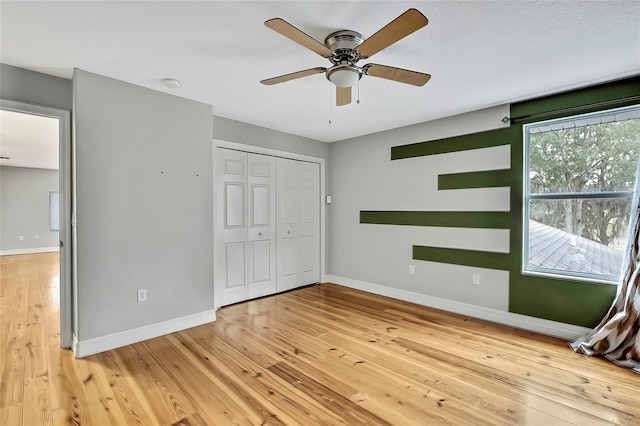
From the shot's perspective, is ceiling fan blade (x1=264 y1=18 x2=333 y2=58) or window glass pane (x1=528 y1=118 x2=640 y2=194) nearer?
ceiling fan blade (x1=264 y1=18 x2=333 y2=58)

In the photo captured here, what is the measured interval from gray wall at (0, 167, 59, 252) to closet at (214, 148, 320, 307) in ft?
27.8

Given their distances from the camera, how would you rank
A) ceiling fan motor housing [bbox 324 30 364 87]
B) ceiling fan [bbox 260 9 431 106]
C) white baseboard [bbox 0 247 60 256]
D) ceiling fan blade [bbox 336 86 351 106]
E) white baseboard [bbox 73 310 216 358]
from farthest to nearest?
white baseboard [bbox 0 247 60 256] < white baseboard [bbox 73 310 216 358] < ceiling fan blade [bbox 336 86 351 106] < ceiling fan motor housing [bbox 324 30 364 87] < ceiling fan [bbox 260 9 431 106]

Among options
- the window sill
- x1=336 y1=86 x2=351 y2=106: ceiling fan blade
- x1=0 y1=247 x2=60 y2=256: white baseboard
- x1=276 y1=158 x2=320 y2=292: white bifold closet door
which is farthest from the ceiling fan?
x1=0 y1=247 x2=60 y2=256: white baseboard

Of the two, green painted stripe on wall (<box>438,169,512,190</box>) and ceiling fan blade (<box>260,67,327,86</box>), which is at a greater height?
ceiling fan blade (<box>260,67,327,86</box>)

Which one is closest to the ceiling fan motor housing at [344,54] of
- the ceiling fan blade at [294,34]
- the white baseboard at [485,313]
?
the ceiling fan blade at [294,34]

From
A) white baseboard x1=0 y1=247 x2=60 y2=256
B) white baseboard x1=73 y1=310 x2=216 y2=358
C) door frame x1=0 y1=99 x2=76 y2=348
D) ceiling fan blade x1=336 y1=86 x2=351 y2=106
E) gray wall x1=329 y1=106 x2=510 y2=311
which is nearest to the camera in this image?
ceiling fan blade x1=336 y1=86 x2=351 y2=106

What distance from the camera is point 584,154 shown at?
2932 mm

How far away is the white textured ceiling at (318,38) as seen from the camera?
1749 millimetres

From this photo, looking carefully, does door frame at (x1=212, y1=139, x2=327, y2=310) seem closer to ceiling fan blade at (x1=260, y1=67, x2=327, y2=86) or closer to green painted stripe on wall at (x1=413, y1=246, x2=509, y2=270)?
green painted stripe on wall at (x1=413, y1=246, x2=509, y2=270)

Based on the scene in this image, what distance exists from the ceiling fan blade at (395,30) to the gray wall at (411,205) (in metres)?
2.34

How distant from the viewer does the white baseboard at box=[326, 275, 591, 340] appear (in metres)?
2.94

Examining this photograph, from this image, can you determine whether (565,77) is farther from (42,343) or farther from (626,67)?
(42,343)

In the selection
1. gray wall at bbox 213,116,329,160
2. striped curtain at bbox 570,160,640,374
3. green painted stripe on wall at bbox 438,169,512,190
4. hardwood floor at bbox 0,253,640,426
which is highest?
gray wall at bbox 213,116,329,160

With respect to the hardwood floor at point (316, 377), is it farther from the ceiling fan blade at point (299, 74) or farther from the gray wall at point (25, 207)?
the gray wall at point (25, 207)
